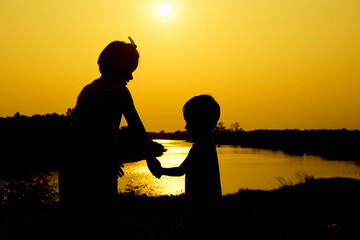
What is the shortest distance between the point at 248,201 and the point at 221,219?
1160 centimetres

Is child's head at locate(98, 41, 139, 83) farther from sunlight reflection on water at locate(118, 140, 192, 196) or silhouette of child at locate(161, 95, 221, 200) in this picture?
sunlight reflection on water at locate(118, 140, 192, 196)

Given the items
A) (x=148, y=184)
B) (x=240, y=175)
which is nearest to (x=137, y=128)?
(x=148, y=184)

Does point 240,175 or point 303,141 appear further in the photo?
point 303,141

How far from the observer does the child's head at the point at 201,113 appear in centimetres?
340

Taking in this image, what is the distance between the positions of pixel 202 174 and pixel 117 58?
1260mm

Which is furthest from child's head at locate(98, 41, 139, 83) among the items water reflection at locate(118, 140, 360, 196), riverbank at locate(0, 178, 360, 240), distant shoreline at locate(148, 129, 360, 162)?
distant shoreline at locate(148, 129, 360, 162)

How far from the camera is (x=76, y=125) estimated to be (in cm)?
316

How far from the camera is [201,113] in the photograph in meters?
3.42

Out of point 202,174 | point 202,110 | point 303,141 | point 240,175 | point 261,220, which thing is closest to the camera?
point 202,174

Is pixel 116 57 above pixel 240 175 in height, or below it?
above

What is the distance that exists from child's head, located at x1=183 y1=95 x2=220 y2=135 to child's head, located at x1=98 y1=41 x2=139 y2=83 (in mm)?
639

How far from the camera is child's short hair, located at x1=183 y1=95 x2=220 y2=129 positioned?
11.1 feet

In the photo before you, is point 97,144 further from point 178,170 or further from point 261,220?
point 261,220

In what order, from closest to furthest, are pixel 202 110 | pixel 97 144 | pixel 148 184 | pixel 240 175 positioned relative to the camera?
pixel 97 144 < pixel 202 110 < pixel 148 184 < pixel 240 175
